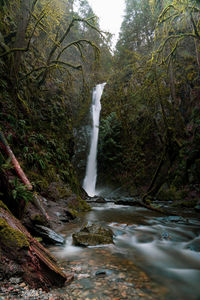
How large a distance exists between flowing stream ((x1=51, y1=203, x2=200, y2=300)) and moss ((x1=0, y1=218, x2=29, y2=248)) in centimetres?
68

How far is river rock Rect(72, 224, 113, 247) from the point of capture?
3469 millimetres

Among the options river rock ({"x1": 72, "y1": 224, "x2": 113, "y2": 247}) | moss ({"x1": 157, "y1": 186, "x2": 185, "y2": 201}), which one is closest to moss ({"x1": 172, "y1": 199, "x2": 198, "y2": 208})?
moss ({"x1": 157, "y1": 186, "x2": 185, "y2": 201})

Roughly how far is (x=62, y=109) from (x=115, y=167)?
9.00m

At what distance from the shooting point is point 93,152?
65.0 ft

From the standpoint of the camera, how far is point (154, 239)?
4309 millimetres

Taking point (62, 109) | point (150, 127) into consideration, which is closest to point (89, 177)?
point (150, 127)

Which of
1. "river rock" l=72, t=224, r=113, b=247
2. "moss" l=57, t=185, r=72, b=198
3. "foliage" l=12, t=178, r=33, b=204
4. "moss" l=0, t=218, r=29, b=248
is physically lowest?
"river rock" l=72, t=224, r=113, b=247

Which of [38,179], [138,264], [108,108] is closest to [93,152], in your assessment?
[108,108]

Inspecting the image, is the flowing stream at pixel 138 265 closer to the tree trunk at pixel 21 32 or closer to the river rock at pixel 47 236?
the river rock at pixel 47 236

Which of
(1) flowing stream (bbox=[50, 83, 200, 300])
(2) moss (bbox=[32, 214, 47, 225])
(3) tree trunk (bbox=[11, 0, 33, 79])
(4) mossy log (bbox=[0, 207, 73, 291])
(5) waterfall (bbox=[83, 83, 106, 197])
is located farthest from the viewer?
(5) waterfall (bbox=[83, 83, 106, 197])

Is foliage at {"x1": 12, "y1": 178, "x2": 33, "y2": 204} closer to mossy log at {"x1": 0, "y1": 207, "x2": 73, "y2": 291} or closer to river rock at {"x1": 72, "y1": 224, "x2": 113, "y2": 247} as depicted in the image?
mossy log at {"x1": 0, "y1": 207, "x2": 73, "y2": 291}

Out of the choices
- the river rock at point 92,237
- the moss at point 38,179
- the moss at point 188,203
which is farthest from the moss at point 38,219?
the moss at point 188,203

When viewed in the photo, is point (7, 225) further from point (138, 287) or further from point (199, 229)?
point (199, 229)

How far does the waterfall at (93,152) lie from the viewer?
17.8 meters
